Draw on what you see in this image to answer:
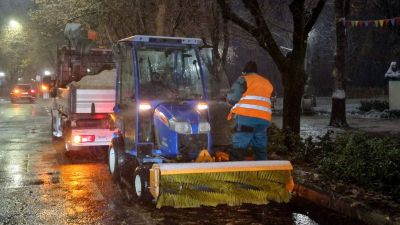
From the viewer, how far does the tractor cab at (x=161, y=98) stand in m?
7.27

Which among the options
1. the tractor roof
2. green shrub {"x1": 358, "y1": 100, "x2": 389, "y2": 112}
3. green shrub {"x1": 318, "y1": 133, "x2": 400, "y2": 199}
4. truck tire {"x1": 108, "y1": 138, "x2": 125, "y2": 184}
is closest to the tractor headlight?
the tractor roof

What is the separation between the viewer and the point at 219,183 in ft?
22.3

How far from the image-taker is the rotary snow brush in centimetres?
658

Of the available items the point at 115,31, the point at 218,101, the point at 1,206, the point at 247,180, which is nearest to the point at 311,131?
the point at 218,101

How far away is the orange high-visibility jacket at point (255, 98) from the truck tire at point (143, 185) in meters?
1.67

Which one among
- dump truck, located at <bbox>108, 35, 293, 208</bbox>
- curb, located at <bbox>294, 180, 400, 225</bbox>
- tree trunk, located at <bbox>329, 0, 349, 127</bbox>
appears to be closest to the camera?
curb, located at <bbox>294, 180, 400, 225</bbox>

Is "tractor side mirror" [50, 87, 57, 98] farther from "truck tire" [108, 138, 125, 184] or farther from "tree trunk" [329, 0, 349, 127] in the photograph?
"tree trunk" [329, 0, 349, 127]

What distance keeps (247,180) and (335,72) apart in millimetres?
11999

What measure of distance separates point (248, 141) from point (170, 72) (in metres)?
1.72

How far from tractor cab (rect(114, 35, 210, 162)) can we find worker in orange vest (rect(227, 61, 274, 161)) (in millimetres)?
493

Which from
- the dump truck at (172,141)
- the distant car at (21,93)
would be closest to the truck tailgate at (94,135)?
the dump truck at (172,141)

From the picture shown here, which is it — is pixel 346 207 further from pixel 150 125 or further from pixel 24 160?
pixel 24 160

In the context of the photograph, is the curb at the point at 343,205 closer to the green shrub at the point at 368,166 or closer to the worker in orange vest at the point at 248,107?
the green shrub at the point at 368,166

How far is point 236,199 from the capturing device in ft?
22.5
